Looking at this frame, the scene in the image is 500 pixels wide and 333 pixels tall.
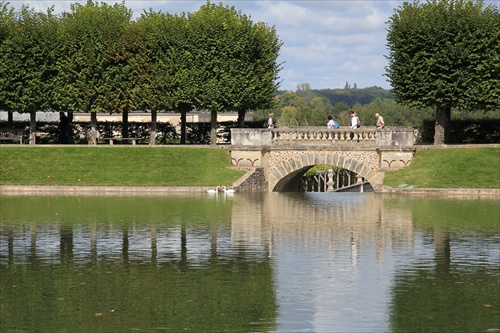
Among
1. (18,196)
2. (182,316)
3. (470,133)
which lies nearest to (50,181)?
(18,196)

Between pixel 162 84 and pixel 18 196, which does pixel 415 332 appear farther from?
pixel 162 84

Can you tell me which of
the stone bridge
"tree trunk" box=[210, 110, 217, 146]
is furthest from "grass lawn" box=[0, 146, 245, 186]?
"tree trunk" box=[210, 110, 217, 146]

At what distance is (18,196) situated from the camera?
48250 mm

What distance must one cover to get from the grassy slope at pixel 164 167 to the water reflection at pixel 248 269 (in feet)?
32.8

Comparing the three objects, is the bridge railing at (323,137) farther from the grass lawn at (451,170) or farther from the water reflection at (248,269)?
the water reflection at (248,269)


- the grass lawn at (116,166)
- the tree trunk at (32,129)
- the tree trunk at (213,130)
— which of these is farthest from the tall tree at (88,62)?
the tree trunk at (213,130)

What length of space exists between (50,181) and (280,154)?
12.5 meters


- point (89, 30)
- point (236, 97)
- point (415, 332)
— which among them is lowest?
point (415, 332)

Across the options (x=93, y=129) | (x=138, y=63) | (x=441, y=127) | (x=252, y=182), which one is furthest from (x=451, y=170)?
(x=93, y=129)

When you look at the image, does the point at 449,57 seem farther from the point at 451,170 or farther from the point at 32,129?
the point at 32,129

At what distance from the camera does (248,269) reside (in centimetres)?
2520

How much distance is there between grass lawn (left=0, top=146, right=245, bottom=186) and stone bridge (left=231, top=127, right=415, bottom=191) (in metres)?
1.55

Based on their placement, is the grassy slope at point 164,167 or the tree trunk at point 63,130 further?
the tree trunk at point 63,130

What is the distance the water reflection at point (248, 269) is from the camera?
19656 millimetres
